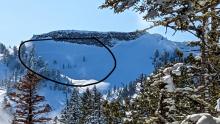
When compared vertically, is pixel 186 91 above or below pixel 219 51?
below

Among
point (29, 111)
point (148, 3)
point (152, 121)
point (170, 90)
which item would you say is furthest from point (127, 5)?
point (29, 111)

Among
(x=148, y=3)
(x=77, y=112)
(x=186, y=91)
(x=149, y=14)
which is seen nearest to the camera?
(x=149, y=14)

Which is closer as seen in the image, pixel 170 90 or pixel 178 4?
pixel 178 4

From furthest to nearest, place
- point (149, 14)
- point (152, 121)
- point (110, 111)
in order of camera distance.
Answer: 1. point (110, 111)
2. point (152, 121)
3. point (149, 14)

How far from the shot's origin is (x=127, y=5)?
19.7 ft

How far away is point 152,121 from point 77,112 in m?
58.1

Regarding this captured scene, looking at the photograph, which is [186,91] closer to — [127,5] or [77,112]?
[127,5]

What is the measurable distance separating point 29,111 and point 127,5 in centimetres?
2964

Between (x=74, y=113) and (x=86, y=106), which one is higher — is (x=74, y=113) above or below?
below

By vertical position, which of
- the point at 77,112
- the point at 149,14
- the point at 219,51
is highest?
the point at 149,14

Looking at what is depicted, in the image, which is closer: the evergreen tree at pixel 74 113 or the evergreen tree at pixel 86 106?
the evergreen tree at pixel 86 106

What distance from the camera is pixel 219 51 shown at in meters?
6.60

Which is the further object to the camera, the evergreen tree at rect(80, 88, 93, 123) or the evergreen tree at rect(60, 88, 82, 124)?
the evergreen tree at rect(60, 88, 82, 124)

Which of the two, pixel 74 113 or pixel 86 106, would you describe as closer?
pixel 86 106
